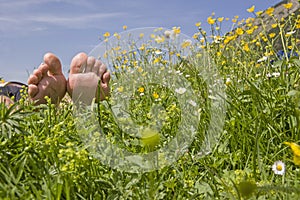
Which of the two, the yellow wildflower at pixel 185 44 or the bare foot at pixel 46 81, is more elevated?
the yellow wildflower at pixel 185 44

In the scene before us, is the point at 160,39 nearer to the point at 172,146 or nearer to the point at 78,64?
the point at 78,64

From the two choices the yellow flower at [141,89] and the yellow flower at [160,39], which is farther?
the yellow flower at [160,39]

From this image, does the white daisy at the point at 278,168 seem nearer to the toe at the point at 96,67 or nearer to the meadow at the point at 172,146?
the meadow at the point at 172,146

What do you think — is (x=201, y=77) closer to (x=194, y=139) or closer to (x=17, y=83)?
(x=194, y=139)

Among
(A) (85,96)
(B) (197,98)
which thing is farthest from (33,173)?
(A) (85,96)

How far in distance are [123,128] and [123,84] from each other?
1.07 metres

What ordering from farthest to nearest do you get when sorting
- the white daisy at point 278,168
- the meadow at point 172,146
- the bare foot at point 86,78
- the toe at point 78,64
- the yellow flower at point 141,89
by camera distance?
the toe at point 78,64, the bare foot at point 86,78, the yellow flower at point 141,89, the white daisy at point 278,168, the meadow at point 172,146

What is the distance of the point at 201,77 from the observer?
7.98 ft

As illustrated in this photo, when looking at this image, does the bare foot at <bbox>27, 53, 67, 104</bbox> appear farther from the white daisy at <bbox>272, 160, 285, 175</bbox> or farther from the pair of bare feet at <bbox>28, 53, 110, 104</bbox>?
the white daisy at <bbox>272, 160, 285, 175</bbox>

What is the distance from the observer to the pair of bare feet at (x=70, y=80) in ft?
9.05

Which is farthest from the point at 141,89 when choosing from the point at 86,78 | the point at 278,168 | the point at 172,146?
the point at 278,168

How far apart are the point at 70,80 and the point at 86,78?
111mm

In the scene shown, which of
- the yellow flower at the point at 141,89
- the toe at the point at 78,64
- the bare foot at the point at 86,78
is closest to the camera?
the yellow flower at the point at 141,89

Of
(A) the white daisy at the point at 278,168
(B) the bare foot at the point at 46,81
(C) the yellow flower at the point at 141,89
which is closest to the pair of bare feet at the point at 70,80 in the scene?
(B) the bare foot at the point at 46,81
